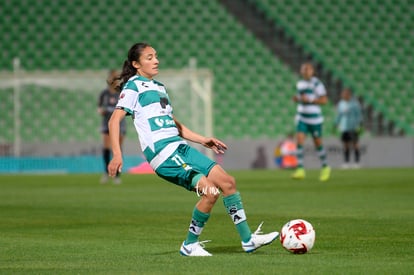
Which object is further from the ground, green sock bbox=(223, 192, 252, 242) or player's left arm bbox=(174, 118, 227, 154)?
player's left arm bbox=(174, 118, 227, 154)

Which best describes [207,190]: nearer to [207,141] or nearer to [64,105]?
[207,141]

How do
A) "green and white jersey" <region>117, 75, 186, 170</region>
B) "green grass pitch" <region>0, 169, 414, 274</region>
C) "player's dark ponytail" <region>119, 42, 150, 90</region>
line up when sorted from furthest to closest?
1. "player's dark ponytail" <region>119, 42, 150, 90</region>
2. "green and white jersey" <region>117, 75, 186, 170</region>
3. "green grass pitch" <region>0, 169, 414, 274</region>

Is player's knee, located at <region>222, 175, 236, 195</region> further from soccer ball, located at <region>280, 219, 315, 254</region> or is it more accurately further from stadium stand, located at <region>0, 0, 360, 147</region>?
stadium stand, located at <region>0, 0, 360, 147</region>

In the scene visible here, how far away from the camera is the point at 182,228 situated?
35.1 ft

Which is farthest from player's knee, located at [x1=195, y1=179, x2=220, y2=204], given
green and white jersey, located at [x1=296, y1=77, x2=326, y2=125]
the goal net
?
the goal net

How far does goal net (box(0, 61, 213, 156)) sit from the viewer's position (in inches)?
1088

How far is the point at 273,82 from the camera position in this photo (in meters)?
29.8

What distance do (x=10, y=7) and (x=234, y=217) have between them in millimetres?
23451

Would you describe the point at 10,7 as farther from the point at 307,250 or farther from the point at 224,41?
the point at 307,250

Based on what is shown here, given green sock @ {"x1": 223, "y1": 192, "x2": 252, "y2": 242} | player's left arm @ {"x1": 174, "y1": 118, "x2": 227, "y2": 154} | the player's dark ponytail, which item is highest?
the player's dark ponytail

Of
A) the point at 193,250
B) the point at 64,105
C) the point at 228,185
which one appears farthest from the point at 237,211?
the point at 64,105

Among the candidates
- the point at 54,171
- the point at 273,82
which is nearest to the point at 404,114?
the point at 273,82

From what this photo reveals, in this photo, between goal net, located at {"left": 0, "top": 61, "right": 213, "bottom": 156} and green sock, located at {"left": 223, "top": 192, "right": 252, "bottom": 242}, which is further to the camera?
goal net, located at {"left": 0, "top": 61, "right": 213, "bottom": 156}

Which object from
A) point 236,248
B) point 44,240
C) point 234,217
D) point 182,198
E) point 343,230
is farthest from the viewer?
point 182,198
